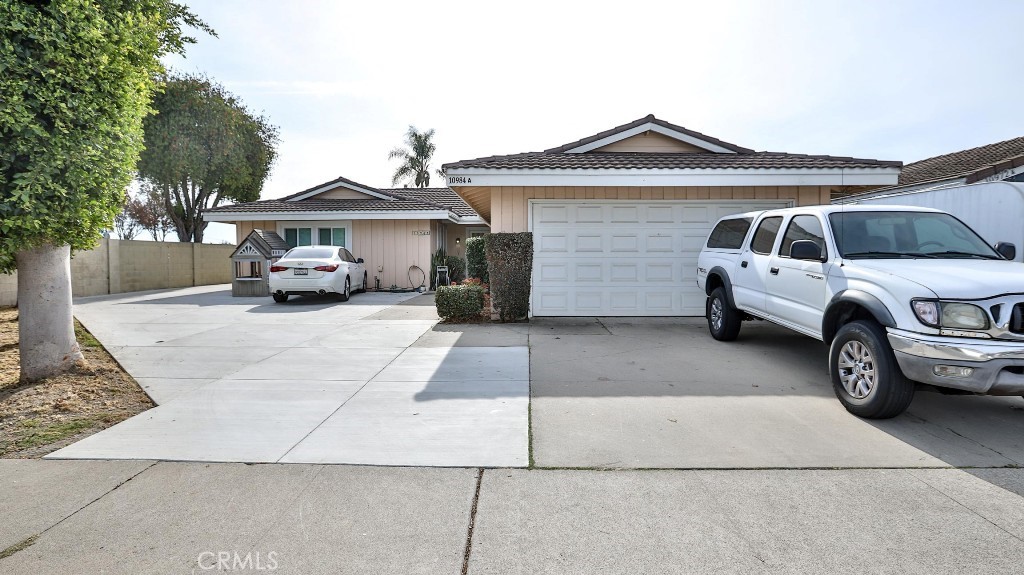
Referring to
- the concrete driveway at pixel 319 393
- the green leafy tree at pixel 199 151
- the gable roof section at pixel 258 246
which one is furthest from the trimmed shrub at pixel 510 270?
the green leafy tree at pixel 199 151

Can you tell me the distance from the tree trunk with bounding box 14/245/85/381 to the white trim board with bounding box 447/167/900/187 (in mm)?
5671

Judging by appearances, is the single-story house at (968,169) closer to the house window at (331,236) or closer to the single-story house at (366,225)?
the single-story house at (366,225)

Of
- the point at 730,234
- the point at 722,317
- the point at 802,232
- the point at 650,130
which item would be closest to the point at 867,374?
the point at 802,232

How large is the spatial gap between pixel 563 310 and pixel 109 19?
25.3 feet

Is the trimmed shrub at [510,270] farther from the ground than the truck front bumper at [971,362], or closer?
farther from the ground

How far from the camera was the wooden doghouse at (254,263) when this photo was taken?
51.3 ft

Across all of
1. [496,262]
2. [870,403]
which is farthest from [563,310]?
[870,403]

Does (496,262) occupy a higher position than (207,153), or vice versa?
(207,153)

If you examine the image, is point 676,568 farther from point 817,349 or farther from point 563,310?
point 563,310

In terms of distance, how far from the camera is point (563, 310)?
10.0 meters

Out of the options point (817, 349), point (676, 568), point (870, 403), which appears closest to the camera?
point (676, 568)

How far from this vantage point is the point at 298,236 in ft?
60.2

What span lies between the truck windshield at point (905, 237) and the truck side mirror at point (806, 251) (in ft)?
0.65

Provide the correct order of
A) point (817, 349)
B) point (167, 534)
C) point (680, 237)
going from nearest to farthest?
point (167, 534), point (817, 349), point (680, 237)
